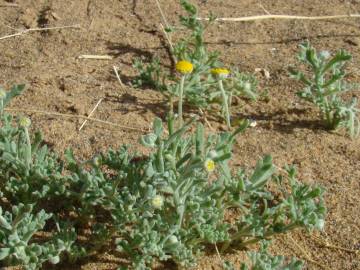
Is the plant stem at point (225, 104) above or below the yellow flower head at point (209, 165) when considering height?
below

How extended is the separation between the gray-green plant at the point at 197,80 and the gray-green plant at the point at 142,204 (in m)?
0.83

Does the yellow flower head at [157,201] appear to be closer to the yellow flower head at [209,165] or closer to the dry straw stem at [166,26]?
the yellow flower head at [209,165]

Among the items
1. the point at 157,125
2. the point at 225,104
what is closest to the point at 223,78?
the point at 225,104

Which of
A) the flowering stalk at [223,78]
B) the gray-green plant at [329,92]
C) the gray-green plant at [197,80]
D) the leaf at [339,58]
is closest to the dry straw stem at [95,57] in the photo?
the gray-green plant at [197,80]

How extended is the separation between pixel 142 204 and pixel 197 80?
1313 millimetres

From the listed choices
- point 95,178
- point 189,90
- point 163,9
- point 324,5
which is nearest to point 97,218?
point 95,178

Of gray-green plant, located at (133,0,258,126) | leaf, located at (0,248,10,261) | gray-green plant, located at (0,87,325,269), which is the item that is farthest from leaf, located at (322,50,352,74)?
leaf, located at (0,248,10,261)

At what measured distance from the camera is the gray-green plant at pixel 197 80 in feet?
11.2

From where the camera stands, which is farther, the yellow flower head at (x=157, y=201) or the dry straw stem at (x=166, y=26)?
the dry straw stem at (x=166, y=26)

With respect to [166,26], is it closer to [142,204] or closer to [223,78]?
[223,78]

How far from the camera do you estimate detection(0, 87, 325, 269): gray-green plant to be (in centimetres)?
227

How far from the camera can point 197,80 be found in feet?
11.3

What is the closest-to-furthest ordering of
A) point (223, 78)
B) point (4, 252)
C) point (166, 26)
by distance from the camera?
point (4, 252) < point (223, 78) < point (166, 26)

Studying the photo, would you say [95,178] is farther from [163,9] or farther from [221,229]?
[163,9]
